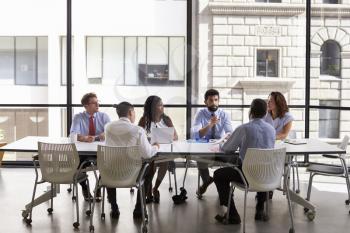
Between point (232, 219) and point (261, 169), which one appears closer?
point (261, 169)

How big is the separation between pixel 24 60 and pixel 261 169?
609 centimetres

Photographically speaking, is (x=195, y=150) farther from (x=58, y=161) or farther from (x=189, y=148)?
(x=58, y=161)

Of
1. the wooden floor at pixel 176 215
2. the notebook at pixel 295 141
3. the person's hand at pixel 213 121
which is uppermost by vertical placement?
the person's hand at pixel 213 121

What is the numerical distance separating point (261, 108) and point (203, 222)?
1150 millimetres

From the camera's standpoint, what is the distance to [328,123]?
1187cm

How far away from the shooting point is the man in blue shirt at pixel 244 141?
5.10 metres

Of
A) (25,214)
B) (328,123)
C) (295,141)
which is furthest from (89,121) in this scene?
(328,123)

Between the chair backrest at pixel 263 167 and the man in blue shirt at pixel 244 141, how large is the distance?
0.66 ft

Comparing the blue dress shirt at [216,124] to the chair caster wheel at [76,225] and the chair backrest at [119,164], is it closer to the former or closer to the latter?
the chair backrest at [119,164]

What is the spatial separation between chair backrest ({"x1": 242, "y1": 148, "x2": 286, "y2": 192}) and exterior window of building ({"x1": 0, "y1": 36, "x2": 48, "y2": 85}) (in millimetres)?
5702

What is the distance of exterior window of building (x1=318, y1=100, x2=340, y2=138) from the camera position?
1151 cm

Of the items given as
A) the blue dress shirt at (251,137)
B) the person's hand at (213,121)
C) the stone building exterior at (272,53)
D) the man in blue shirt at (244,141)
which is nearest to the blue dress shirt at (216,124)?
the person's hand at (213,121)

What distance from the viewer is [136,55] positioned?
32.2ft

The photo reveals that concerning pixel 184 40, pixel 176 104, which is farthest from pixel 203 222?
pixel 184 40
